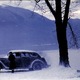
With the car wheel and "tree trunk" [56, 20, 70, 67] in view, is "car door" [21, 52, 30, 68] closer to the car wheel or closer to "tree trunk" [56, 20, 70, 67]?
the car wheel

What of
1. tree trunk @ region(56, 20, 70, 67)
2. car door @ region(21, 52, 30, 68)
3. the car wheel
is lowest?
the car wheel

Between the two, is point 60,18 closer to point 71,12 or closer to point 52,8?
point 52,8

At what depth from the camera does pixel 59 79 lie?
63.1ft

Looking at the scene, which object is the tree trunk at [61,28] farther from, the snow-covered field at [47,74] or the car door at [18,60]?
the car door at [18,60]

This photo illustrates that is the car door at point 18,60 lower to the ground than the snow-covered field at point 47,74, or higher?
higher

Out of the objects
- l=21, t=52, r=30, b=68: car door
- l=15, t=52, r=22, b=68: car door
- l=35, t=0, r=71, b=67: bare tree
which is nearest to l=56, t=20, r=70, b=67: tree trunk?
l=35, t=0, r=71, b=67: bare tree

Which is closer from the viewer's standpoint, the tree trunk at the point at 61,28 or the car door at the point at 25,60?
the tree trunk at the point at 61,28

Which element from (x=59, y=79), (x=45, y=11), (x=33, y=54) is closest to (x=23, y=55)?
(x=33, y=54)

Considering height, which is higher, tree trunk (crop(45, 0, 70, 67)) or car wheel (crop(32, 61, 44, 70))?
tree trunk (crop(45, 0, 70, 67))

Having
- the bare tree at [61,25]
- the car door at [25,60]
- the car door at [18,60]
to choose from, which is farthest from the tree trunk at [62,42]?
the car door at [18,60]

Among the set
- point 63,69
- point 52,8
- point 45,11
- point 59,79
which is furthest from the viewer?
point 45,11

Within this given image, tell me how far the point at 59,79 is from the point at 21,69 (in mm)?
10350

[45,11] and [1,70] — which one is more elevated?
[45,11]

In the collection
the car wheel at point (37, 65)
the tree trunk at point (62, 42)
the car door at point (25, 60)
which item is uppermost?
the tree trunk at point (62, 42)
